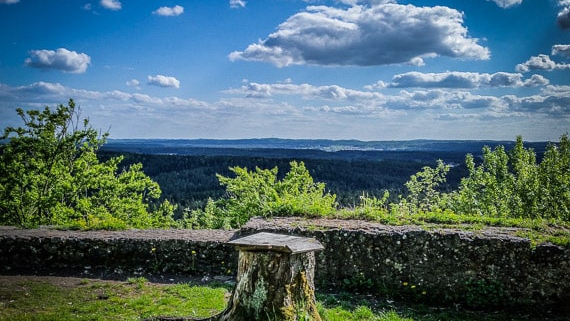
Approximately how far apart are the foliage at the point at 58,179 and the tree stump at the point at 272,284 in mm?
19352

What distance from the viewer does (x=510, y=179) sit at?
135 ft

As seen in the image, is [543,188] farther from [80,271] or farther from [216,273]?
[80,271]

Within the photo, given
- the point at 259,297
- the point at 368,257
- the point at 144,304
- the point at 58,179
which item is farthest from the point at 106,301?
the point at 58,179

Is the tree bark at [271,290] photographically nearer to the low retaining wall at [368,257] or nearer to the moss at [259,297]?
the moss at [259,297]

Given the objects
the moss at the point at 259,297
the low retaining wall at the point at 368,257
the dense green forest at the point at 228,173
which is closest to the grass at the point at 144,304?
the low retaining wall at the point at 368,257

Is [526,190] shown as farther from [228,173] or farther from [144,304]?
[228,173]

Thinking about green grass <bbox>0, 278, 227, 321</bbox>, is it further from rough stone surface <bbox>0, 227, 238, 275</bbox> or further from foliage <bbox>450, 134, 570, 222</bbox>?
foliage <bbox>450, 134, 570, 222</bbox>

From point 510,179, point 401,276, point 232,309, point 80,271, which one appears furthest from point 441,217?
point 510,179

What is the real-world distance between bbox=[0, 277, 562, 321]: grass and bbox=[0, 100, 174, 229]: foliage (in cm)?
1416

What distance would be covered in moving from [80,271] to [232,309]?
7.85 m

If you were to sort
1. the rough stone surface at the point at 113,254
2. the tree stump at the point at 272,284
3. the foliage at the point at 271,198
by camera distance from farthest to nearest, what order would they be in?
the foliage at the point at 271,198
the rough stone surface at the point at 113,254
the tree stump at the point at 272,284

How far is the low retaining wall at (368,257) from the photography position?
9438 mm

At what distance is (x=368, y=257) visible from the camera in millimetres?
10742

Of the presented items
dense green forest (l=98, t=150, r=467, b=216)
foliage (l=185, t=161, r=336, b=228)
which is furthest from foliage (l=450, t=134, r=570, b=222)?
dense green forest (l=98, t=150, r=467, b=216)
